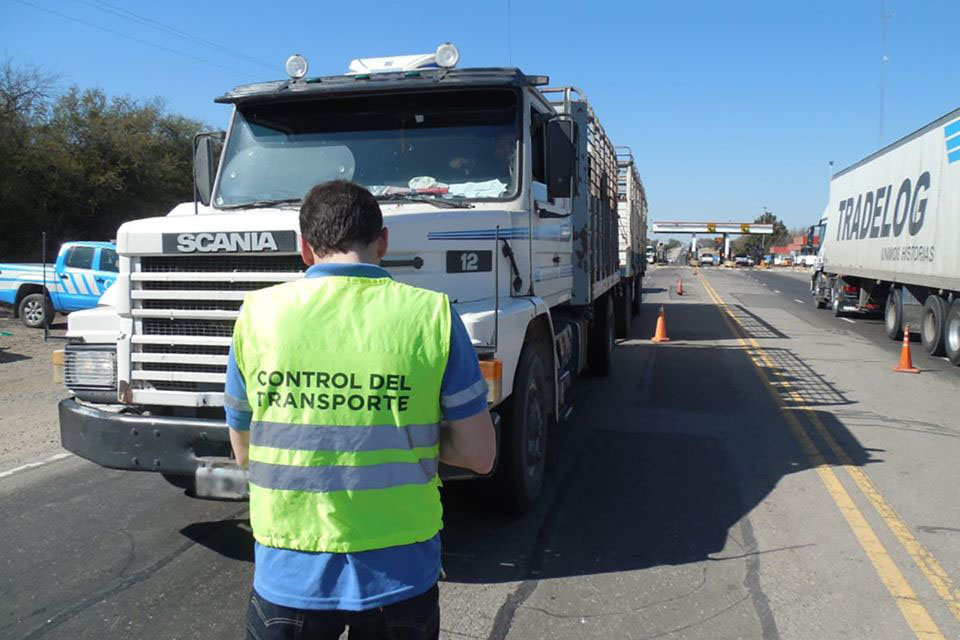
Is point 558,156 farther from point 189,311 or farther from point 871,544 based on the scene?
point 871,544

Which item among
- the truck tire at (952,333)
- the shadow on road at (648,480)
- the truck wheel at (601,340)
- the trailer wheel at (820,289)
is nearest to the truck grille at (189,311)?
the shadow on road at (648,480)

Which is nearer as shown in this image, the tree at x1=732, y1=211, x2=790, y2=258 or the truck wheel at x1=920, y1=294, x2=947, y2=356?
the truck wheel at x1=920, y1=294, x2=947, y2=356

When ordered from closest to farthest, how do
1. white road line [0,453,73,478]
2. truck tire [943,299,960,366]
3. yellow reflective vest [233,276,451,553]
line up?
yellow reflective vest [233,276,451,553], white road line [0,453,73,478], truck tire [943,299,960,366]

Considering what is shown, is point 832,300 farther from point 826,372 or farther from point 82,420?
point 82,420

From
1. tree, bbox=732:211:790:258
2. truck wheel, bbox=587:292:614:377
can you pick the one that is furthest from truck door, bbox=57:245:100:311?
tree, bbox=732:211:790:258

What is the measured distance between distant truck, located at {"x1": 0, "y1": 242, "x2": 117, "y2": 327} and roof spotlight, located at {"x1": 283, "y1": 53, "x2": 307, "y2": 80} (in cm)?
1063

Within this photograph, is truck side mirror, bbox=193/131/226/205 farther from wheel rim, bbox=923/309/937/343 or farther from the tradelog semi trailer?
wheel rim, bbox=923/309/937/343

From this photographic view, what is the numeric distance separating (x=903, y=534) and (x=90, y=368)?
17.2ft

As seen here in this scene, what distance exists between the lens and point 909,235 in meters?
15.2

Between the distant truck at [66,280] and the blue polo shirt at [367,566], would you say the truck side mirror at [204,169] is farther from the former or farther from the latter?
the distant truck at [66,280]

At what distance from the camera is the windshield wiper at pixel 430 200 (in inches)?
191

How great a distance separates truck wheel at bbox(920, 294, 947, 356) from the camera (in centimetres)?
1377

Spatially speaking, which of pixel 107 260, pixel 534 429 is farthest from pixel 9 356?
pixel 534 429

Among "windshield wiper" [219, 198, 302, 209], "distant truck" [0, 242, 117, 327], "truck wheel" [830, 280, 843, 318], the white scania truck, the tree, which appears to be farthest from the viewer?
the tree
